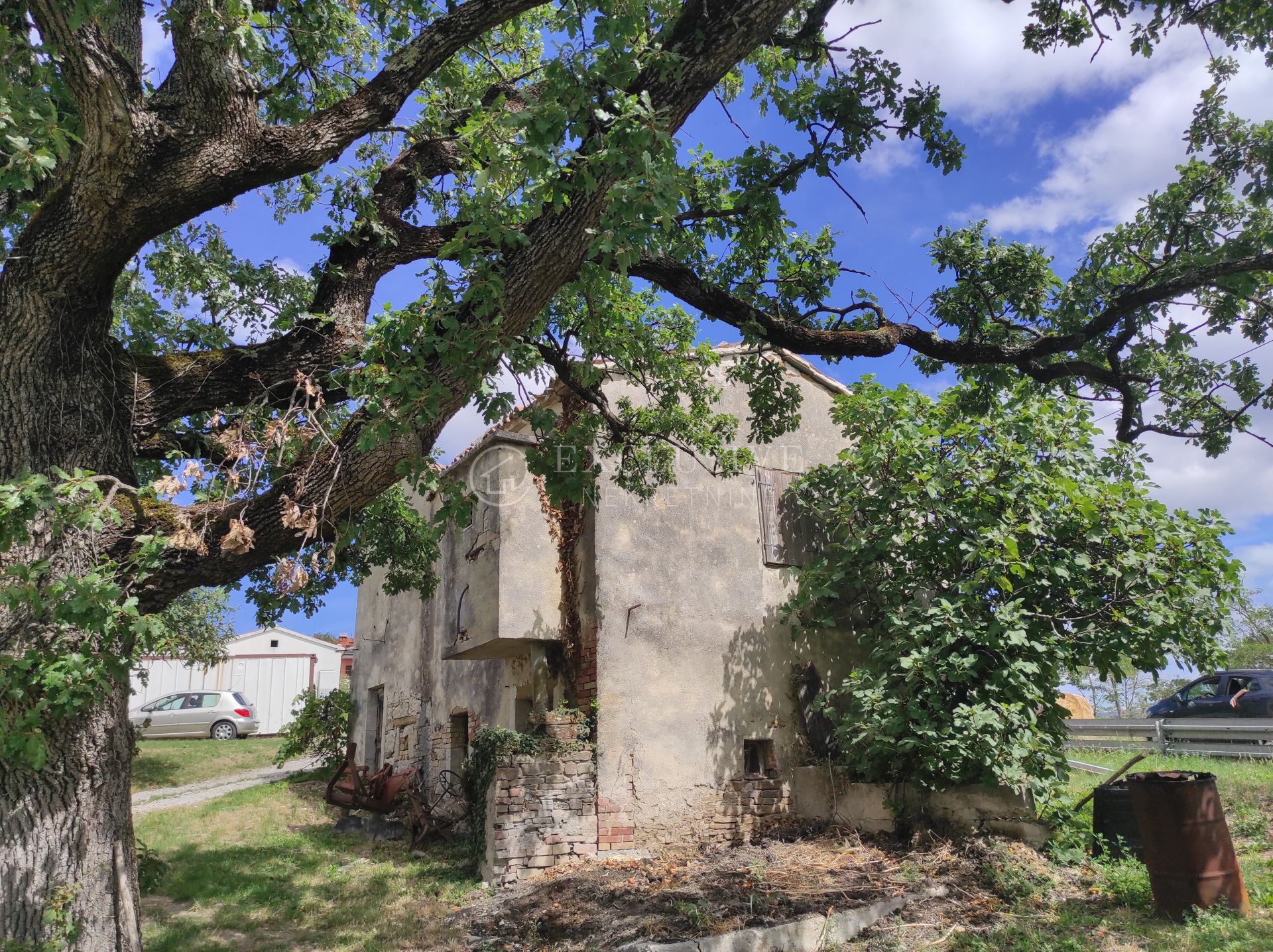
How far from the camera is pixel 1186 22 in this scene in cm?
672

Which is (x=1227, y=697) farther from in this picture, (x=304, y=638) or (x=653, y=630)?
(x=304, y=638)

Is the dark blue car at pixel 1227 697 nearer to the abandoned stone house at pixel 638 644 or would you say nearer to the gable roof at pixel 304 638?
the abandoned stone house at pixel 638 644

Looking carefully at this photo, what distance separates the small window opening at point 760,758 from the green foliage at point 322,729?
9.33 m

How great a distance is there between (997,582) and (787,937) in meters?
4.38

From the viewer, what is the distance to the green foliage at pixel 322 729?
55.7 feet

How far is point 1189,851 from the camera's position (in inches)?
255

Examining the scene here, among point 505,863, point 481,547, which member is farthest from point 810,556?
point 505,863

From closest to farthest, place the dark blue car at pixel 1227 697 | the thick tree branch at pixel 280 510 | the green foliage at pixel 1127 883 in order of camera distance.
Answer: the thick tree branch at pixel 280 510 < the green foliage at pixel 1127 883 < the dark blue car at pixel 1227 697

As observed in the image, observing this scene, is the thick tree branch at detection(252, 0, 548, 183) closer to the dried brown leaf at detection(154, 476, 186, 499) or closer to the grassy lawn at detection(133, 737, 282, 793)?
the dried brown leaf at detection(154, 476, 186, 499)

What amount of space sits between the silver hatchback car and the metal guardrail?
2160 centimetres

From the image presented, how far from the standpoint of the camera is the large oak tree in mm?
4285

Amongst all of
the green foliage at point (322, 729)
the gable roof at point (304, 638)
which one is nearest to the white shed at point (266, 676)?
the gable roof at point (304, 638)

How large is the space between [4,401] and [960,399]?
276 inches

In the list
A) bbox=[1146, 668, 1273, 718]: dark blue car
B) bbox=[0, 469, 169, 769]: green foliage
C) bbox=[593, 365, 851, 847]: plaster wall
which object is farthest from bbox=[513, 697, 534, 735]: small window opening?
bbox=[1146, 668, 1273, 718]: dark blue car
